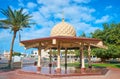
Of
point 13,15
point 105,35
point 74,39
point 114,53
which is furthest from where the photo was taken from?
point 105,35

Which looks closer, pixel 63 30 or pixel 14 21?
→ pixel 63 30

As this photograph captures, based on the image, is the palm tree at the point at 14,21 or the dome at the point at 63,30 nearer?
the dome at the point at 63,30

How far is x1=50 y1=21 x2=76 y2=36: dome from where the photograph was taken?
21.7m

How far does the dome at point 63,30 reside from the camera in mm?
21672

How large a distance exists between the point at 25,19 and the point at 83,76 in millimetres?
16558

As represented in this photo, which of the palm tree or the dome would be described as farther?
the palm tree

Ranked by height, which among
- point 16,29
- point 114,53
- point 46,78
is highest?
point 16,29

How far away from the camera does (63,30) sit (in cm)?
2169

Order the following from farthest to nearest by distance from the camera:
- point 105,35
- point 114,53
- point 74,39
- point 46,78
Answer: point 105,35
point 114,53
point 74,39
point 46,78

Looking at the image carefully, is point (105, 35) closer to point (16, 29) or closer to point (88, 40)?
point (16, 29)

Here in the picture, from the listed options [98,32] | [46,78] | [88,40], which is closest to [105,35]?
[98,32]

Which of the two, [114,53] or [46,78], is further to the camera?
[114,53]

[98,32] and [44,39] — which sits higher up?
[98,32]

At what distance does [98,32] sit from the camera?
47000 millimetres
